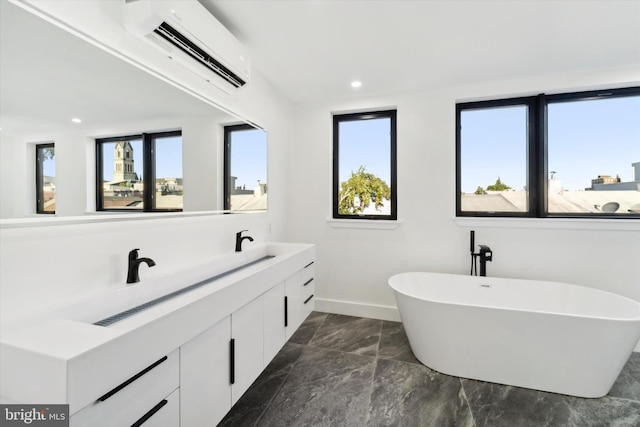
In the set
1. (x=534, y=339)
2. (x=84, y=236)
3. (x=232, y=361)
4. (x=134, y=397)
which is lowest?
(x=534, y=339)

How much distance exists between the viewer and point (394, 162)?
2959 millimetres

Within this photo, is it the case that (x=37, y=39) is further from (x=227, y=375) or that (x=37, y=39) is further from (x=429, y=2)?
(x=429, y=2)

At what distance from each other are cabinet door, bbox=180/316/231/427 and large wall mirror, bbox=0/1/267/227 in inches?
28.5

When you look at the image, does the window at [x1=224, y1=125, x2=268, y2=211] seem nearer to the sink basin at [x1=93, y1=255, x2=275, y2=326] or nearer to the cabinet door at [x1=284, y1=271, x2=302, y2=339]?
the sink basin at [x1=93, y1=255, x2=275, y2=326]

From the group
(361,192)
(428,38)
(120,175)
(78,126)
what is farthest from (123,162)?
(361,192)

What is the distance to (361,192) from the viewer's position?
3.09 meters

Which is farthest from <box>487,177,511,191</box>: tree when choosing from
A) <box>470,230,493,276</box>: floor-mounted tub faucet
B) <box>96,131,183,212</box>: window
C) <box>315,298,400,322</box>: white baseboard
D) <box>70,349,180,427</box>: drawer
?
<box>70,349,180,427</box>: drawer

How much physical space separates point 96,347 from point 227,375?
71cm

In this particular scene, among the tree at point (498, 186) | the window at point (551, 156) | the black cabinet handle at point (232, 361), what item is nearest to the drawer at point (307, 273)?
the black cabinet handle at point (232, 361)

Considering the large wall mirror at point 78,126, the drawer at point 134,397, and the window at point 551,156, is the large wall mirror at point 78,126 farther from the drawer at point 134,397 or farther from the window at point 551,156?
the window at point 551,156

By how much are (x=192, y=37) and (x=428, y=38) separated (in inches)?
61.6

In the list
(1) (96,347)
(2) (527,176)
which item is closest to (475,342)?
(2) (527,176)

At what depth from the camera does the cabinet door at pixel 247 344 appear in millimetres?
1283

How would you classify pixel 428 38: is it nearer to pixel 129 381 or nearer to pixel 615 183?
pixel 615 183
